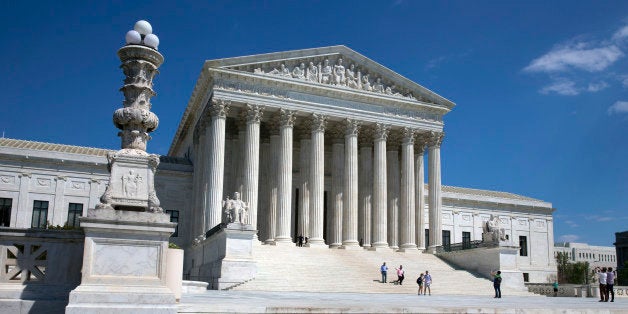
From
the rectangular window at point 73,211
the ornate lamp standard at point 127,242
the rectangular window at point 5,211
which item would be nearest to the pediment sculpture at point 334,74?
the rectangular window at point 73,211

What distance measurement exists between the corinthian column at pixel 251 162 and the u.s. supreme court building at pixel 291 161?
0.08 m

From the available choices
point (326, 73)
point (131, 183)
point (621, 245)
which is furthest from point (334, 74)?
point (621, 245)

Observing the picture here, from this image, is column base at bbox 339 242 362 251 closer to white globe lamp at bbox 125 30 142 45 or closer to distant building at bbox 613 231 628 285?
white globe lamp at bbox 125 30 142 45

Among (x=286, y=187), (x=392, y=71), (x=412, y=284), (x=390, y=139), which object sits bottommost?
(x=412, y=284)

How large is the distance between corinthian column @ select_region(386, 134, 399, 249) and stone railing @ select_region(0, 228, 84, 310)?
42801mm

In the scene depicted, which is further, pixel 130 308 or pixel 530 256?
pixel 530 256

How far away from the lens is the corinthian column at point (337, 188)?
4956 centimetres

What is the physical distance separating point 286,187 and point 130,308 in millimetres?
35728

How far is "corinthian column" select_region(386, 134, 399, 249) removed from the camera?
53.0 metres

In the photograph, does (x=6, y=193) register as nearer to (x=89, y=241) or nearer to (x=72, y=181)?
(x=72, y=181)

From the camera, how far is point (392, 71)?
51375mm

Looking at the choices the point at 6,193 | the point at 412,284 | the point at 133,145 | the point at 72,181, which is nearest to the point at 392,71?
the point at 412,284

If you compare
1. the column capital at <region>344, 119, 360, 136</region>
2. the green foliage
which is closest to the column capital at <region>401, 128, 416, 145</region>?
the column capital at <region>344, 119, 360, 136</region>

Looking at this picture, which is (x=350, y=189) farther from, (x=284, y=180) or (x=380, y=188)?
(x=284, y=180)
